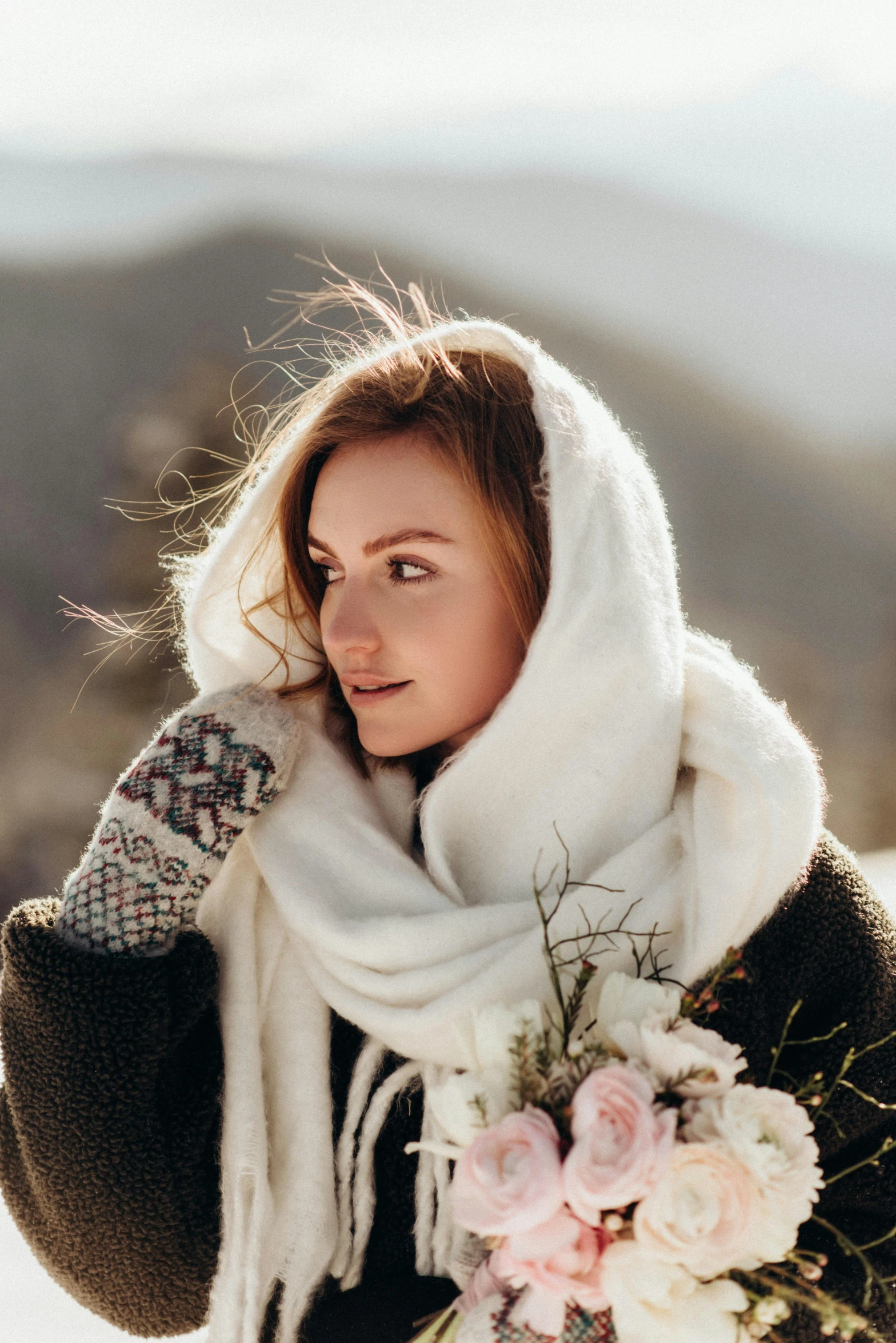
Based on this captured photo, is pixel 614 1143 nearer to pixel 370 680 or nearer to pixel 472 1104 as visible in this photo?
pixel 472 1104

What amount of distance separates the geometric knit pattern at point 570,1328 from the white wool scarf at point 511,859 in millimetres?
199

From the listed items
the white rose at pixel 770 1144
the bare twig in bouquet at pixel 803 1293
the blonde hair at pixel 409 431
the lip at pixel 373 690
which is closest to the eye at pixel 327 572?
the blonde hair at pixel 409 431

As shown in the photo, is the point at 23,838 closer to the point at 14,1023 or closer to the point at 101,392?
the point at 101,392

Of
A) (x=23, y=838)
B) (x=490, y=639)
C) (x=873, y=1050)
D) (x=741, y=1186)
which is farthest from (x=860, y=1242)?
(x=23, y=838)

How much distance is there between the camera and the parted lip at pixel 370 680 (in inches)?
47.8

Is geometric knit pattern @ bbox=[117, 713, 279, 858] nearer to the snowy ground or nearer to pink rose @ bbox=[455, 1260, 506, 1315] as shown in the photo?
pink rose @ bbox=[455, 1260, 506, 1315]

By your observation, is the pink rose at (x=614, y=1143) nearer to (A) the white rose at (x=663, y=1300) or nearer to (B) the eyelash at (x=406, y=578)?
(A) the white rose at (x=663, y=1300)

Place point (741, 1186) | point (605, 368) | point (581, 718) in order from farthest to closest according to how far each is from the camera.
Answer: point (605, 368)
point (581, 718)
point (741, 1186)

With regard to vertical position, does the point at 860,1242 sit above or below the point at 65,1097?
below

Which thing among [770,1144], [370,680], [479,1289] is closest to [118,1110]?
[479,1289]

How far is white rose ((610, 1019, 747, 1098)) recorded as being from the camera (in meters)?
0.88

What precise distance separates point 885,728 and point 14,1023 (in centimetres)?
422

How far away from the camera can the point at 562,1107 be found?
90 centimetres

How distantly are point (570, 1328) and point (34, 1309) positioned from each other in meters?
1.16
